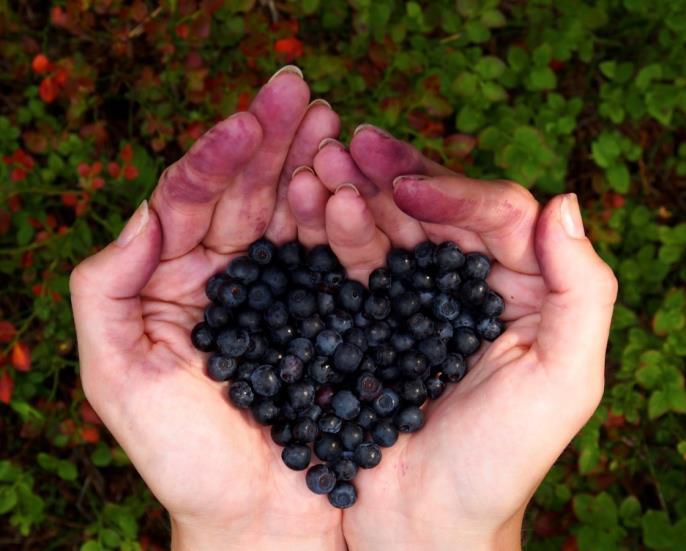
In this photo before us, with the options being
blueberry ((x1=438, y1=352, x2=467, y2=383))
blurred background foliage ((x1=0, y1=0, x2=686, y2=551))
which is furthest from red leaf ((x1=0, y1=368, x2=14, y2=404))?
blueberry ((x1=438, y1=352, x2=467, y2=383))

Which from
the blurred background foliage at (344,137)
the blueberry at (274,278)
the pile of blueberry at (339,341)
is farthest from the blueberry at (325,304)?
the blurred background foliage at (344,137)

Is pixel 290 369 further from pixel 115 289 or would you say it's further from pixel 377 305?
pixel 115 289

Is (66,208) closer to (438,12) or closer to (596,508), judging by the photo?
(438,12)

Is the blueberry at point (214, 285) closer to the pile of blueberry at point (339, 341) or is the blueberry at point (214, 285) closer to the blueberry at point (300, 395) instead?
the pile of blueberry at point (339, 341)

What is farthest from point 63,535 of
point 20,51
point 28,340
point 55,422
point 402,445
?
point 20,51

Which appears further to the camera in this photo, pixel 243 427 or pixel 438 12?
pixel 438 12

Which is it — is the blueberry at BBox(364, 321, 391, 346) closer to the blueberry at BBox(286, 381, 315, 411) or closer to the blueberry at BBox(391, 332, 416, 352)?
the blueberry at BBox(391, 332, 416, 352)
